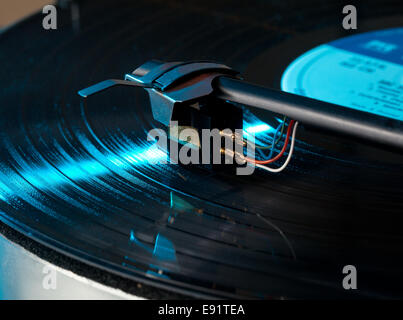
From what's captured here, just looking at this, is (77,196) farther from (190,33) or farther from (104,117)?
(190,33)

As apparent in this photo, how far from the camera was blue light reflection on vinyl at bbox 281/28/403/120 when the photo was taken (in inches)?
35.5

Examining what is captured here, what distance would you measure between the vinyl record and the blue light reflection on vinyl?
4 centimetres

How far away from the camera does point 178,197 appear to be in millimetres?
673

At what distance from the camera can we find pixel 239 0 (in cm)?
123

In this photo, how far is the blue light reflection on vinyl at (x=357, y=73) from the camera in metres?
0.90

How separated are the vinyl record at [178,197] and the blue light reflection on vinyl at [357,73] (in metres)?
0.04

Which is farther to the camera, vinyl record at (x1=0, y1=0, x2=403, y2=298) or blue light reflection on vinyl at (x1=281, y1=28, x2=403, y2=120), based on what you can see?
blue light reflection on vinyl at (x1=281, y1=28, x2=403, y2=120)

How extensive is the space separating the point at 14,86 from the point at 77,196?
313 mm

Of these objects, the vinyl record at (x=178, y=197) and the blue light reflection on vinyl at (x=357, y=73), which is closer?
the vinyl record at (x=178, y=197)

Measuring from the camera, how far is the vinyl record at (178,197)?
1.87 ft

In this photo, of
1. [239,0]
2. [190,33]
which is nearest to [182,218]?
[190,33]

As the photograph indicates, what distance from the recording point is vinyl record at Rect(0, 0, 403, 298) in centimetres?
57

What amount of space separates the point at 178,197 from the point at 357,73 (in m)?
0.44

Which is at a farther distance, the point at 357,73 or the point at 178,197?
the point at 357,73
